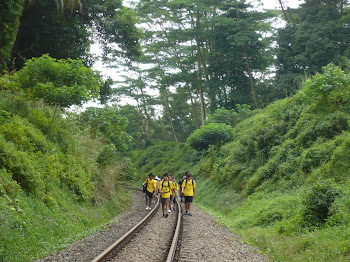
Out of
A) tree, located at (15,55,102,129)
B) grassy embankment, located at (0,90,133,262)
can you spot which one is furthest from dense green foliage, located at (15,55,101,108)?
grassy embankment, located at (0,90,133,262)

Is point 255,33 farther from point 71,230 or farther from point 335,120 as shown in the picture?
point 71,230

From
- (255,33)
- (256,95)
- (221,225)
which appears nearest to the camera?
(221,225)

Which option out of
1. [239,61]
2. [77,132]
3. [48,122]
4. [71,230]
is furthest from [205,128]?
[71,230]

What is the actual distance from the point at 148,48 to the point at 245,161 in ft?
72.8

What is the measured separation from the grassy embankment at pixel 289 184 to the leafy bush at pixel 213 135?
31.2 inches

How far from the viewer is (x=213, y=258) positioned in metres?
6.84

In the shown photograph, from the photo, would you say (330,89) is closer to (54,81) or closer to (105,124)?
(54,81)

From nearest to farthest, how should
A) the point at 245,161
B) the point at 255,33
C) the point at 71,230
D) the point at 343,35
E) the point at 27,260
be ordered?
the point at 27,260 → the point at 71,230 → the point at 245,161 → the point at 343,35 → the point at 255,33

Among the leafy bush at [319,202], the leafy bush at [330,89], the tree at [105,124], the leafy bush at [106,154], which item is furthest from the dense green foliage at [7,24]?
the leafy bush at [330,89]

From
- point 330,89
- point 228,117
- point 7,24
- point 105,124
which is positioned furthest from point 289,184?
point 228,117

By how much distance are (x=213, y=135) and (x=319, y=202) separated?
18.5m

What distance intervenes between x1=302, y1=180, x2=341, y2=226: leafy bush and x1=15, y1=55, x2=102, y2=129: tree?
805 cm

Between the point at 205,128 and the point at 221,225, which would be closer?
the point at 221,225

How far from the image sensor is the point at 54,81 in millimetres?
12281
